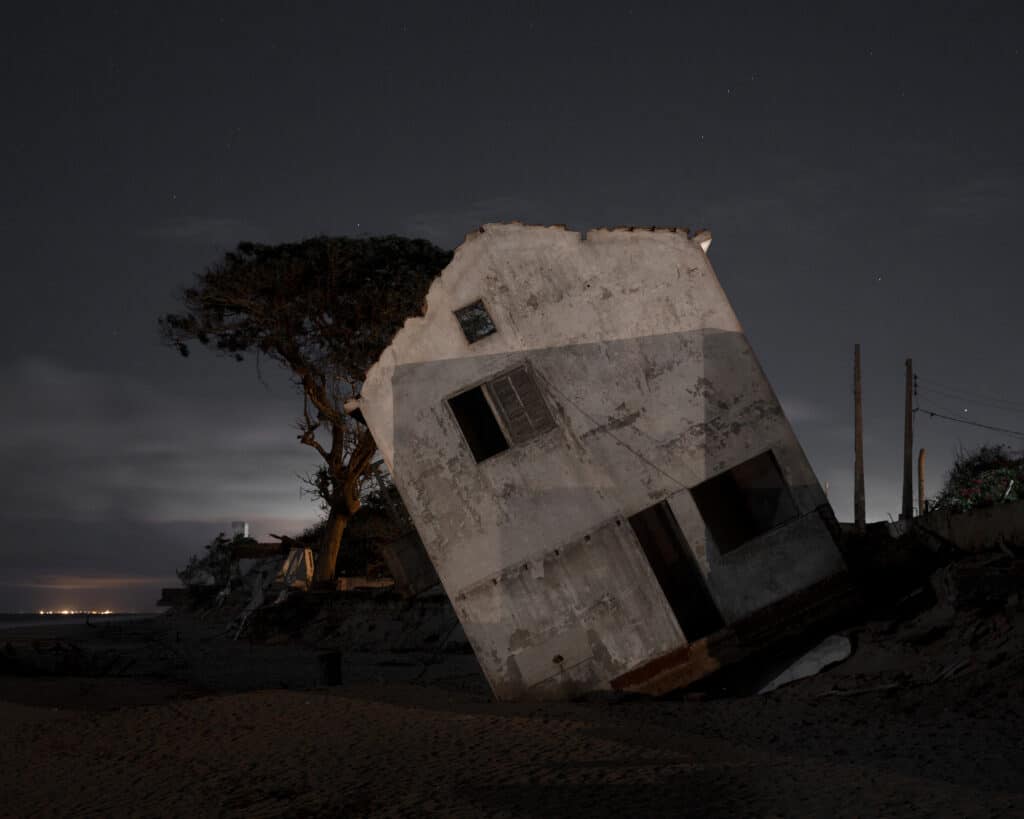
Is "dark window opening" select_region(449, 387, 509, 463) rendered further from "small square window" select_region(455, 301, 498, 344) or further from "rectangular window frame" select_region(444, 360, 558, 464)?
"small square window" select_region(455, 301, 498, 344)

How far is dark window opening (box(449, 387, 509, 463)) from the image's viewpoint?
53.0 ft

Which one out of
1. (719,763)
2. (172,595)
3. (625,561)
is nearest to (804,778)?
(719,763)

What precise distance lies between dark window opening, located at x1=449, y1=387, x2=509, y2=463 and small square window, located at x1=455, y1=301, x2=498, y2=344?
933mm

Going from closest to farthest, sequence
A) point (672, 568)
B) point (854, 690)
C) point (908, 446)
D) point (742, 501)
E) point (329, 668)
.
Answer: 1. point (854, 690)
2. point (329, 668)
3. point (742, 501)
4. point (672, 568)
5. point (908, 446)

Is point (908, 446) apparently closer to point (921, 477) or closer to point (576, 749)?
point (921, 477)

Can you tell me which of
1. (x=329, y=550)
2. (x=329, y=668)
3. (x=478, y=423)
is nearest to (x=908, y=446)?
(x=478, y=423)

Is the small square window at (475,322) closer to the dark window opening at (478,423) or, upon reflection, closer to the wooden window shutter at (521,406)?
the wooden window shutter at (521,406)

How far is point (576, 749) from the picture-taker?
947 cm

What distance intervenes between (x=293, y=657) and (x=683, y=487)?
1505cm

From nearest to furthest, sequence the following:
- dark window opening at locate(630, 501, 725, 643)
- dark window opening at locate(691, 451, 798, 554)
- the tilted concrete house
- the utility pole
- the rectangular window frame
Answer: the tilted concrete house < the rectangular window frame < dark window opening at locate(691, 451, 798, 554) < dark window opening at locate(630, 501, 725, 643) < the utility pole

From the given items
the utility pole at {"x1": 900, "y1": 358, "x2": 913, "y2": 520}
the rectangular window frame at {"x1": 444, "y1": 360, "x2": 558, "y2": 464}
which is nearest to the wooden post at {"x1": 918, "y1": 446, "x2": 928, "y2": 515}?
the utility pole at {"x1": 900, "y1": 358, "x2": 913, "y2": 520}

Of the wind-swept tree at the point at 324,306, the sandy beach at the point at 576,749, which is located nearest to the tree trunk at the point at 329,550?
the wind-swept tree at the point at 324,306

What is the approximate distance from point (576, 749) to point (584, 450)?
6084 millimetres

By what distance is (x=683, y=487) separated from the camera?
1479 cm
